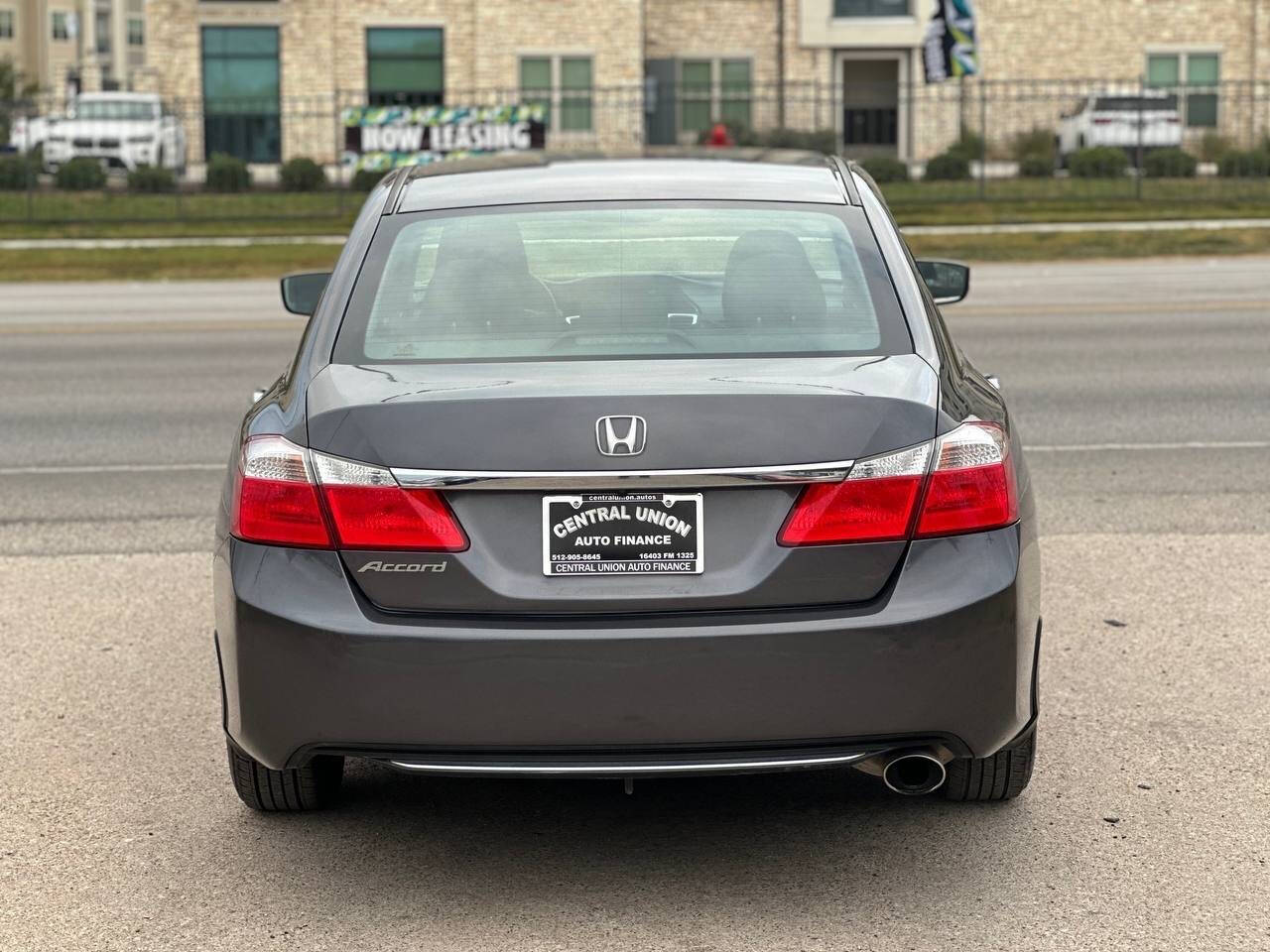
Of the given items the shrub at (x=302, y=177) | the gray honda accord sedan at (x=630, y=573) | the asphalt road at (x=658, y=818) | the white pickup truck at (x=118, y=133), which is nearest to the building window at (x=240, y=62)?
the white pickup truck at (x=118, y=133)

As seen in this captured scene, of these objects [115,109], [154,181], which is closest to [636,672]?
[154,181]

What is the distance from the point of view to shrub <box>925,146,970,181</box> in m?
34.0

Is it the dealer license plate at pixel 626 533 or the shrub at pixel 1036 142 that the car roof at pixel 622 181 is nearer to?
the dealer license plate at pixel 626 533

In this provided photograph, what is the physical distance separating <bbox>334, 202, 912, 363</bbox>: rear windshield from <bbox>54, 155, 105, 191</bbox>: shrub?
29.9m

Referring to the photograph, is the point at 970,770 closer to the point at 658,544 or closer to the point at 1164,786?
the point at 1164,786

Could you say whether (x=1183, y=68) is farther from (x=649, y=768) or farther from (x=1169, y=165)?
(x=649, y=768)

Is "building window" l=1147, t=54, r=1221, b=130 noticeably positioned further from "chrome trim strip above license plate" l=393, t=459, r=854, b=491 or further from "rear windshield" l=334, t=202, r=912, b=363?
"chrome trim strip above license plate" l=393, t=459, r=854, b=491

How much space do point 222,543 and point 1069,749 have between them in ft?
7.93

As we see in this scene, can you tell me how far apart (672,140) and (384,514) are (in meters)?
42.9

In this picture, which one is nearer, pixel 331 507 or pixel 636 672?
pixel 636 672

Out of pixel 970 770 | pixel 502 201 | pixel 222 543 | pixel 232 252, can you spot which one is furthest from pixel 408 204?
pixel 232 252

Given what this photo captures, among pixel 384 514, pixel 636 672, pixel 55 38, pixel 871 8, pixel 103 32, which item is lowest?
pixel 636 672

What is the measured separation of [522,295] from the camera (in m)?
4.79

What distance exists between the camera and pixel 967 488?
4.17 meters
